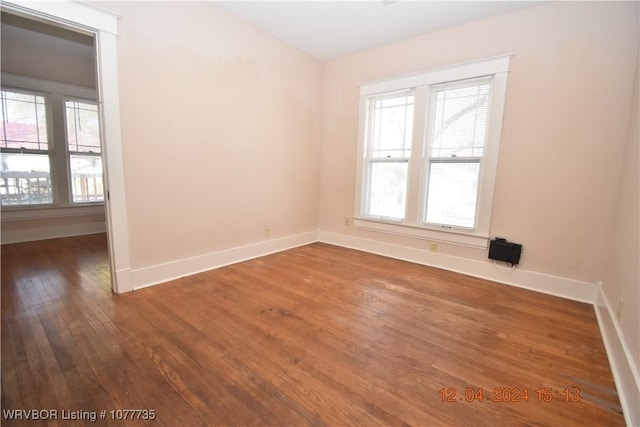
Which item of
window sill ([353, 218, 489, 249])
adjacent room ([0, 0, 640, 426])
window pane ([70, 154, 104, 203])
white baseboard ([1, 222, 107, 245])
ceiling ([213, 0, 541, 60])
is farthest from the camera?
window pane ([70, 154, 104, 203])

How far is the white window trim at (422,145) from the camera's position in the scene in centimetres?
291

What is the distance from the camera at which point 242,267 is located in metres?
3.26

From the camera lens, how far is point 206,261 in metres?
3.13

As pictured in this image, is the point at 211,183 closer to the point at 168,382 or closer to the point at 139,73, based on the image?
the point at 139,73

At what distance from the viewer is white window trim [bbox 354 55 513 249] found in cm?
291

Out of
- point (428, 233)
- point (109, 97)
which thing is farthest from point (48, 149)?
point (428, 233)

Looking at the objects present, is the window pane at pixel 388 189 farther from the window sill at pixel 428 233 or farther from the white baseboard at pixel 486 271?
the white baseboard at pixel 486 271

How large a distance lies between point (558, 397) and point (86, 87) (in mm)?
6889

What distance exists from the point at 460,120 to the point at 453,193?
33.7 inches

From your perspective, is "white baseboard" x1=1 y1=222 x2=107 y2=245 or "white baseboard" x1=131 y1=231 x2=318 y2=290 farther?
"white baseboard" x1=1 y1=222 x2=107 y2=245

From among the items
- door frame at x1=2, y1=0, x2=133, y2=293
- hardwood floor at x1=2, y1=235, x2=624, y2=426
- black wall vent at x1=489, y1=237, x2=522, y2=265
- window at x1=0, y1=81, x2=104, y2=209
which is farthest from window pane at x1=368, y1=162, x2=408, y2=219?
window at x1=0, y1=81, x2=104, y2=209

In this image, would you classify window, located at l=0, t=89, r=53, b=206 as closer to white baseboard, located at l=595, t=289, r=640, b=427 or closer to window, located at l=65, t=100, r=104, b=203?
window, located at l=65, t=100, r=104, b=203

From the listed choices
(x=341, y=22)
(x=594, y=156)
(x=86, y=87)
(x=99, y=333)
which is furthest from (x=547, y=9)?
(x=86, y=87)

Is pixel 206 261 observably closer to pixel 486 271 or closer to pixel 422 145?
pixel 422 145
